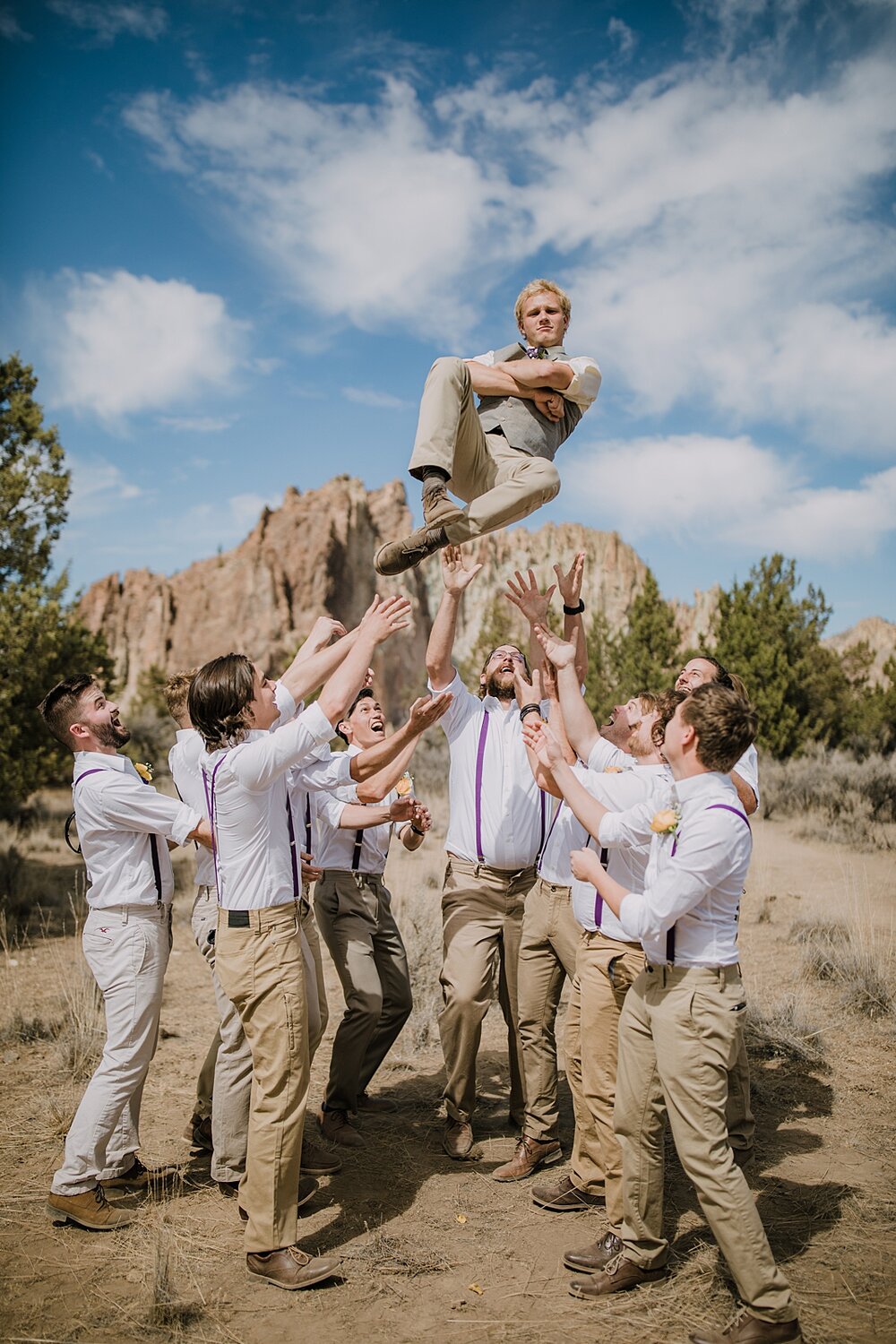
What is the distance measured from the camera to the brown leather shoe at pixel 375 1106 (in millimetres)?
6016

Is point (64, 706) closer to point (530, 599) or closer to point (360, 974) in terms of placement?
point (360, 974)

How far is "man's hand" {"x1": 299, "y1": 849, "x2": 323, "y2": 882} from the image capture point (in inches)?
191

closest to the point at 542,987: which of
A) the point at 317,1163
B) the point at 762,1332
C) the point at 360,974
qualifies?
the point at 360,974

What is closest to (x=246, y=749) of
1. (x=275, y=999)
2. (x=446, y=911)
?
(x=275, y=999)

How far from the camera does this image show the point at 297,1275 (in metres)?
3.87

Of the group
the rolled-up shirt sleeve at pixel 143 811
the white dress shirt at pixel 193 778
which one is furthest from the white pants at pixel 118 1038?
the white dress shirt at pixel 193 778

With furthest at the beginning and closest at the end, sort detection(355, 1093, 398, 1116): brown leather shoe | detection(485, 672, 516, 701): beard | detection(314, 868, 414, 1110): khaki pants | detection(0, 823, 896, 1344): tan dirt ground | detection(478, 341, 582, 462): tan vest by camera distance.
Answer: detection(355, 1093, 398, 1116): brown leather shoe
detection(485, 672, 516, 701): beard
detection(314, 868, 414, 1110): khaki pants
detection(478, 341, 582, 462): tan vest
detection(0, 823, 896, 1344): tan dirt ground

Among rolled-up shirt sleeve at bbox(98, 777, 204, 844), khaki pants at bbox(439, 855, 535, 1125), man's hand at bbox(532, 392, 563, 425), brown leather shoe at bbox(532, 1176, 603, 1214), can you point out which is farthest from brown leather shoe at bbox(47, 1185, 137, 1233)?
man's hand at bbox(532, 392, 563, 425)

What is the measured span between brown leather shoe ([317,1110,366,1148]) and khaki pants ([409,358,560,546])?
362 cm

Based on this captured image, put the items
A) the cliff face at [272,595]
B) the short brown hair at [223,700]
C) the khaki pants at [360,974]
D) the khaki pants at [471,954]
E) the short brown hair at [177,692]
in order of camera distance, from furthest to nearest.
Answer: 1. the cliff face at [272,595]
2. the khaki pants at [360,974]
3. the short brown hair at [177,692]
4. the khaki pants at [471,954]
5. the short brown hair at [223,700]

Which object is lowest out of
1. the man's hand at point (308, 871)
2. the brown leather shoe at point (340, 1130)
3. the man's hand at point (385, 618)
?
the brown leather shoe at point (340, 1130)

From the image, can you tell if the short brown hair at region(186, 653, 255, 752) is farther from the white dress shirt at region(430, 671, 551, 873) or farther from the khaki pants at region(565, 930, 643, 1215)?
the khaki pants at region(565, 930, 643, 1215)

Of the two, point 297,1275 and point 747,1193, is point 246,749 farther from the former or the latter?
point 747,1193

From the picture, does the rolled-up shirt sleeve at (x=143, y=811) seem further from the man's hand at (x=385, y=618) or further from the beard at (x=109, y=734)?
the man's hand at (x=385, y=618)
